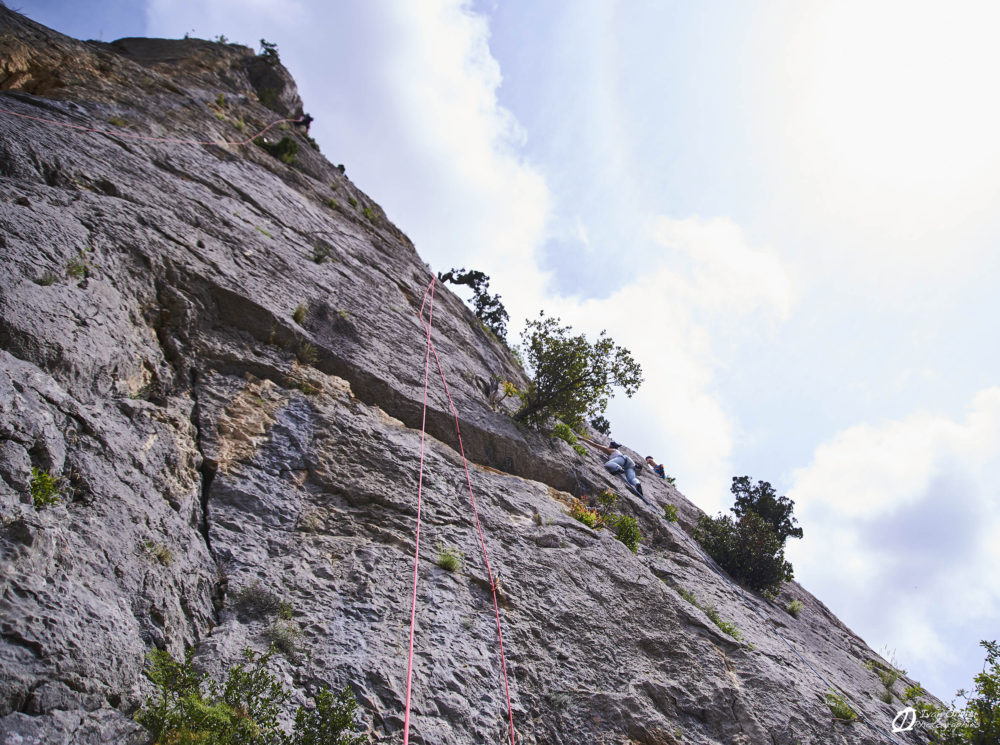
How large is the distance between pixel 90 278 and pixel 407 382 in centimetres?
430

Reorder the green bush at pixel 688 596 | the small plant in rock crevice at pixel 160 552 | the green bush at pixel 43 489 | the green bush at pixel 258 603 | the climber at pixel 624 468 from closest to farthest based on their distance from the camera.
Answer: the green bush at pixel 43 489
the small plant in rock crevice at pixel 160 552
the green bush at pixel 258 603
the green bush at pixel 688 596
the climber at pixel 624 468

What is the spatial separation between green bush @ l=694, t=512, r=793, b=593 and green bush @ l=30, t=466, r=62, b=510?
1282 centimetres

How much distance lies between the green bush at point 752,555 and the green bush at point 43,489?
42.0 ft

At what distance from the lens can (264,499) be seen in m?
5.54

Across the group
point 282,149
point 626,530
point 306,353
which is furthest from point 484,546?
point 282,149

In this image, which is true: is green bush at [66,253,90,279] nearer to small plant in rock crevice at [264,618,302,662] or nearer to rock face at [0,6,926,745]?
rock face at [0,6,926,745]

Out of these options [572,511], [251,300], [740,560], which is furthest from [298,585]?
[740,560]

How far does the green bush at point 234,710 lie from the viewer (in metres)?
3.32

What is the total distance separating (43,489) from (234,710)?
197cm

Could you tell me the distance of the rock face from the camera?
3.87 meters

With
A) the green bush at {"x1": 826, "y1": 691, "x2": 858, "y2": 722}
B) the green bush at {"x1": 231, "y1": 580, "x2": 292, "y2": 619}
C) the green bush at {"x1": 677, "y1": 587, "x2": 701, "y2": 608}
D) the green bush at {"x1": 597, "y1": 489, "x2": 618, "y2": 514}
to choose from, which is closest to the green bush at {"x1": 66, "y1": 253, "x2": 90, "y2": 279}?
the green bush at {"x1": 231, "y1": 580, "x2": 292, "y2": 619}

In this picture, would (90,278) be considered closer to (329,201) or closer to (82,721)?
(82,721)

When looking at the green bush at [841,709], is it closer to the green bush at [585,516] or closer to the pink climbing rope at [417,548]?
the green bush at [585,516]

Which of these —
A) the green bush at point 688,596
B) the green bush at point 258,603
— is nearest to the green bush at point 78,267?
the green bush at point 258,603
